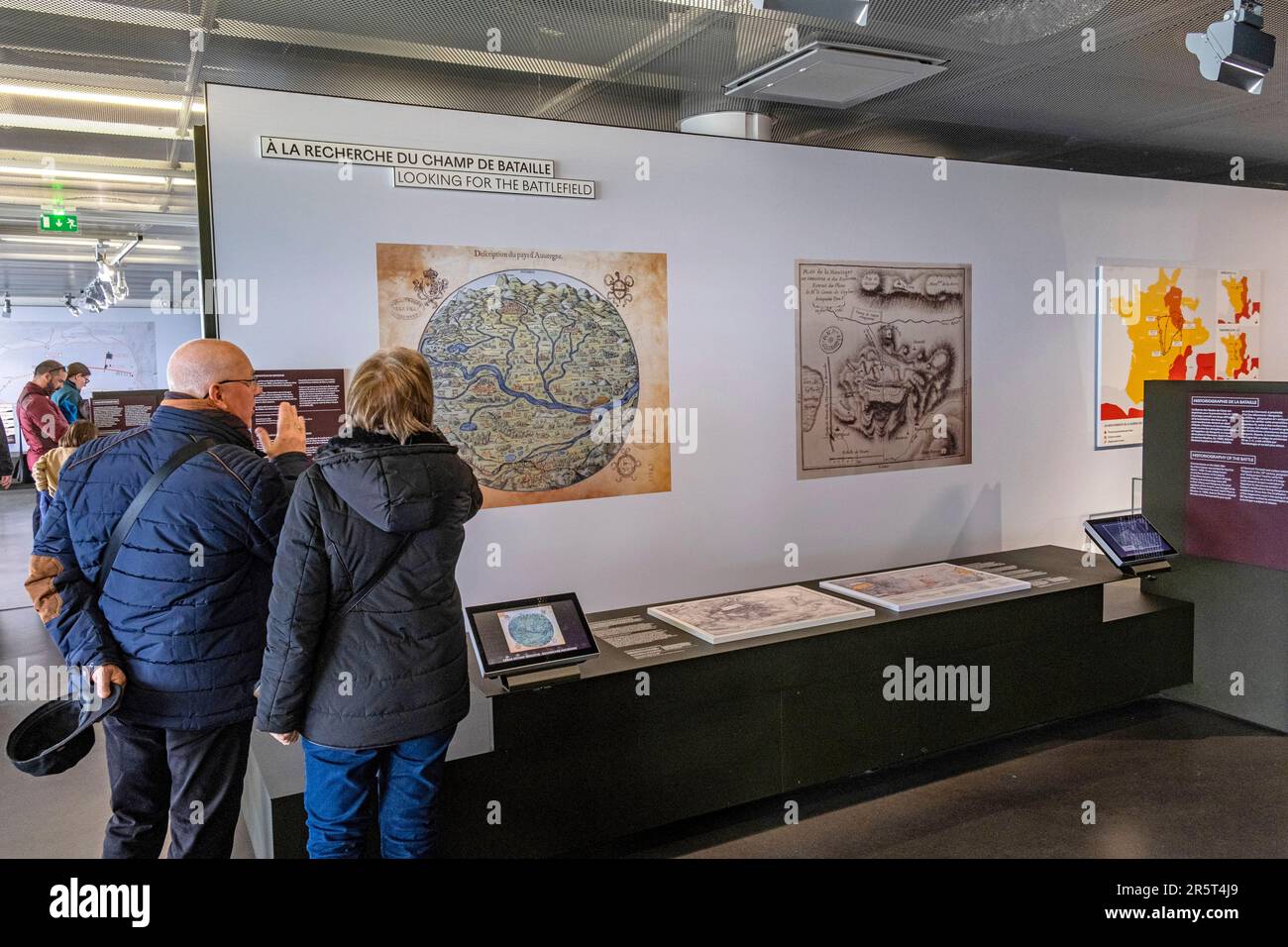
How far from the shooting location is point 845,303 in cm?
562

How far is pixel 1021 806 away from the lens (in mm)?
3703

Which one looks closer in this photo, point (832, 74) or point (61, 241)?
point (832, 74)

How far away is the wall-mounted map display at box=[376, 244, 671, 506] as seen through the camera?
448 centimetres

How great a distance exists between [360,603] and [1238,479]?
167 inches

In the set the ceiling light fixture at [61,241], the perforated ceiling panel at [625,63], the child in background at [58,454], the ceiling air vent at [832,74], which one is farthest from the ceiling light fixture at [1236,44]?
the ceiling light fixture at [61,241]

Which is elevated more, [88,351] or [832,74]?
[832,74]

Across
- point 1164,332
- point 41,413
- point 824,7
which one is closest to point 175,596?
point 824,7

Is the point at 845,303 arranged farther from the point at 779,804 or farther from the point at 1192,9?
the point at 779,804

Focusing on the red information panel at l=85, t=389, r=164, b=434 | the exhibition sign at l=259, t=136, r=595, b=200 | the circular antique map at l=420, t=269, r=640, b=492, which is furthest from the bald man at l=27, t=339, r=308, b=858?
the red information panel at l=85, t=389, r=164, b=434

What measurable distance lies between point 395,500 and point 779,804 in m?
2.29

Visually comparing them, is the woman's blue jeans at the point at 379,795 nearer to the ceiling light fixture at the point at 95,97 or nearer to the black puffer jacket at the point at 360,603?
the black puffer jacket at the point at 360,603

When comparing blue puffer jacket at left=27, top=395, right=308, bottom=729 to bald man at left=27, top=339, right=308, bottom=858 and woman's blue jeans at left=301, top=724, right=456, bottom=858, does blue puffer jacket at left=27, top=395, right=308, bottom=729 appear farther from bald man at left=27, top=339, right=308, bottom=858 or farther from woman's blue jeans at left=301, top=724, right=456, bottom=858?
woman's blue jeans at left=301, top=724, right=456, bottom=858

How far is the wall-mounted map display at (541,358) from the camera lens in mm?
4477

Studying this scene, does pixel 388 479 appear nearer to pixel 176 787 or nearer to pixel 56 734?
pixel 176 787
